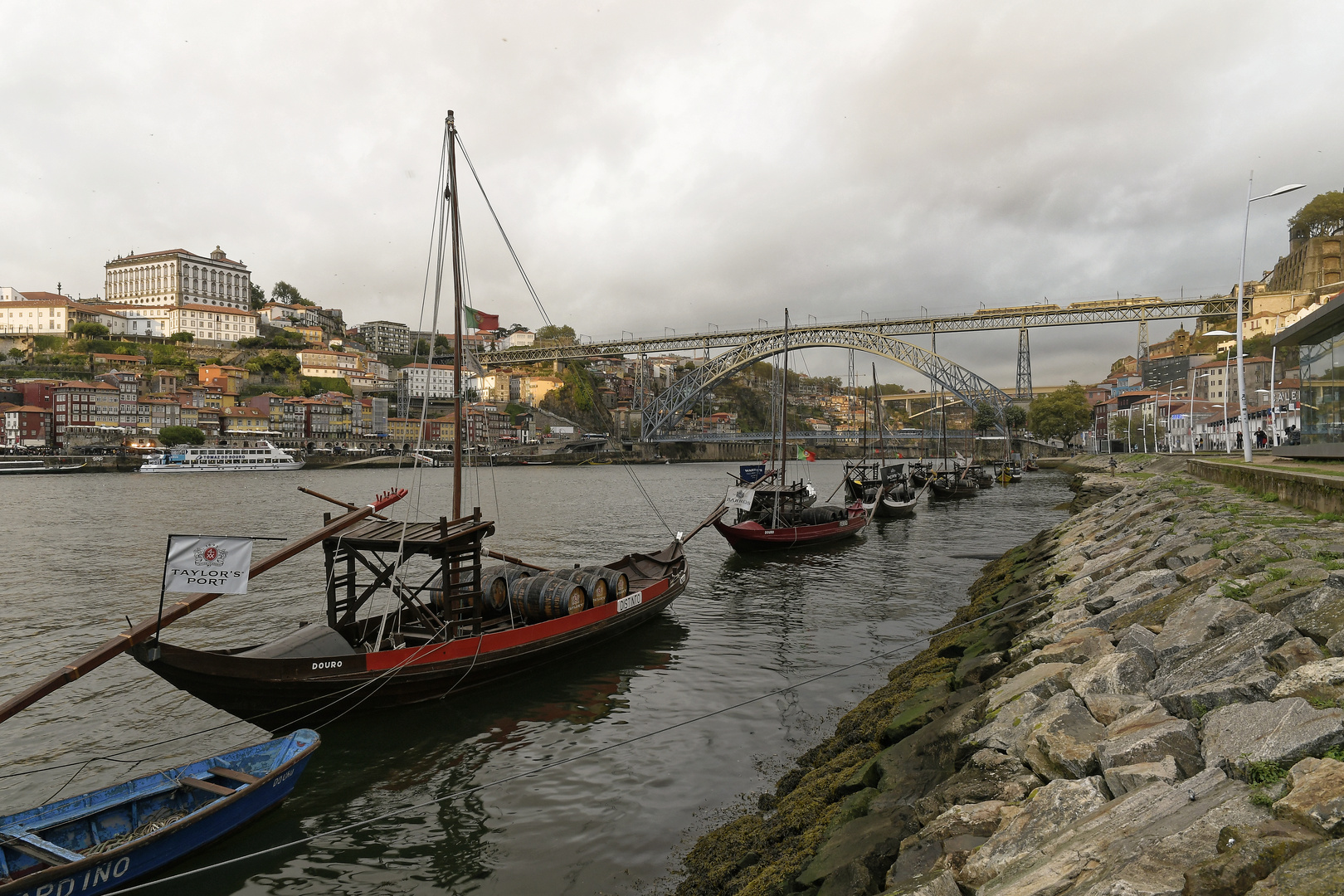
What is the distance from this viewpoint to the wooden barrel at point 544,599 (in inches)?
475

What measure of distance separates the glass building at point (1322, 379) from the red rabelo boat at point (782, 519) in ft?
43.0

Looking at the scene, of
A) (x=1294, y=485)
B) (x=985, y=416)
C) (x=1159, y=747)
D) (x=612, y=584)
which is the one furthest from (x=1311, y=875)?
(x=985, y=416)

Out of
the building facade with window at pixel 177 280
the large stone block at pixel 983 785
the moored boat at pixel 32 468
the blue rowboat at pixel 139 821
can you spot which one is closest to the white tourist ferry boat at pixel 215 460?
the moored boat at pixel 32 468

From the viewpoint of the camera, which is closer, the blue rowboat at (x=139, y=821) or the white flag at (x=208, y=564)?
the blue rowboat at (x=139, y=821)

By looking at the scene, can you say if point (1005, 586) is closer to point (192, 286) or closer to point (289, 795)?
point (289, 795)

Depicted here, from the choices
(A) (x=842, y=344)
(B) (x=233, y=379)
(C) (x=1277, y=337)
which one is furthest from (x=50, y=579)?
(B) (x=233, y=379)

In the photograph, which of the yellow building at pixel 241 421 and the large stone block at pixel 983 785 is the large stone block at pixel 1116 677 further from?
the yellow building at pixel 241 421

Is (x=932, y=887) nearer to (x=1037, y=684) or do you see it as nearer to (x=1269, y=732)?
(x=1269, y=732)

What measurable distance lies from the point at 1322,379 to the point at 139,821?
74.8ft

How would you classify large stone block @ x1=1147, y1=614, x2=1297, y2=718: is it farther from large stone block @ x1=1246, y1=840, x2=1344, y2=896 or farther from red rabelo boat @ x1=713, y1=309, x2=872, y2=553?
red rabelo boat @ x1=713, y1=309, x2=872, y2=553

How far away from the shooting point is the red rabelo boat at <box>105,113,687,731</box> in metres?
8.38

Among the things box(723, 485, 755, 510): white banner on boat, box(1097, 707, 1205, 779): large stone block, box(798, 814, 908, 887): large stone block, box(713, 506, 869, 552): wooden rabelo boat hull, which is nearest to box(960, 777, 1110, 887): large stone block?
box(1097, 707, 1205, 779): large stone block

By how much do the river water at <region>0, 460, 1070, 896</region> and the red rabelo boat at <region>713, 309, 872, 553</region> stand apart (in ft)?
3.44

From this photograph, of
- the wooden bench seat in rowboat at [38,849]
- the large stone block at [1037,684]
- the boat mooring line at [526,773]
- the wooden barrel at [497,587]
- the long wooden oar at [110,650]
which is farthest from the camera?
the wooden barrel at [497,587]
